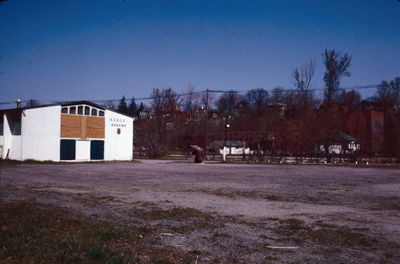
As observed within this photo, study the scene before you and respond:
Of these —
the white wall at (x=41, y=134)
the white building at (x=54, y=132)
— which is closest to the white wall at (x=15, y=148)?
the white building at (x=54, y=132)

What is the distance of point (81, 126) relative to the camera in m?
43.7

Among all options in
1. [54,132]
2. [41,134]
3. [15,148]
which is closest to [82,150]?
[54,132]

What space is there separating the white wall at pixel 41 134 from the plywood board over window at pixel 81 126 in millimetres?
755

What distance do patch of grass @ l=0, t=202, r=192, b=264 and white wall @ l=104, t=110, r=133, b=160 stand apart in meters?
37.2

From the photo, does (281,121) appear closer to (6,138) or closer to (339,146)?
(339,146)

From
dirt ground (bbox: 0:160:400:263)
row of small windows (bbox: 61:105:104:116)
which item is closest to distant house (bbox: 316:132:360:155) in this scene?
row of small windows (bbox: 61:105:104:116)

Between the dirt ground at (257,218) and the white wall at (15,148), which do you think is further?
the white wall at (15,148)

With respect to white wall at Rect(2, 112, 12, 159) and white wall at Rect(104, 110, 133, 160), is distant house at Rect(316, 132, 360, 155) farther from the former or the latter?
white wall at Rect(2, 112, 12, 159)

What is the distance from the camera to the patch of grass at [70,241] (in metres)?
5.81

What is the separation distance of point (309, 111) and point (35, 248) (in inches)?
2297

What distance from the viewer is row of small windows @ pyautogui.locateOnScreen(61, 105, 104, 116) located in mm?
42750

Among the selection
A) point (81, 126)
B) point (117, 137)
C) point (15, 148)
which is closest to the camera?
point (15, 148)

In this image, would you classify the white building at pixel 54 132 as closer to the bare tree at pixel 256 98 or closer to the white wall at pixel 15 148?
the white wall at pixel 15 148

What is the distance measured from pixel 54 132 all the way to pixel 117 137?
7541mm
